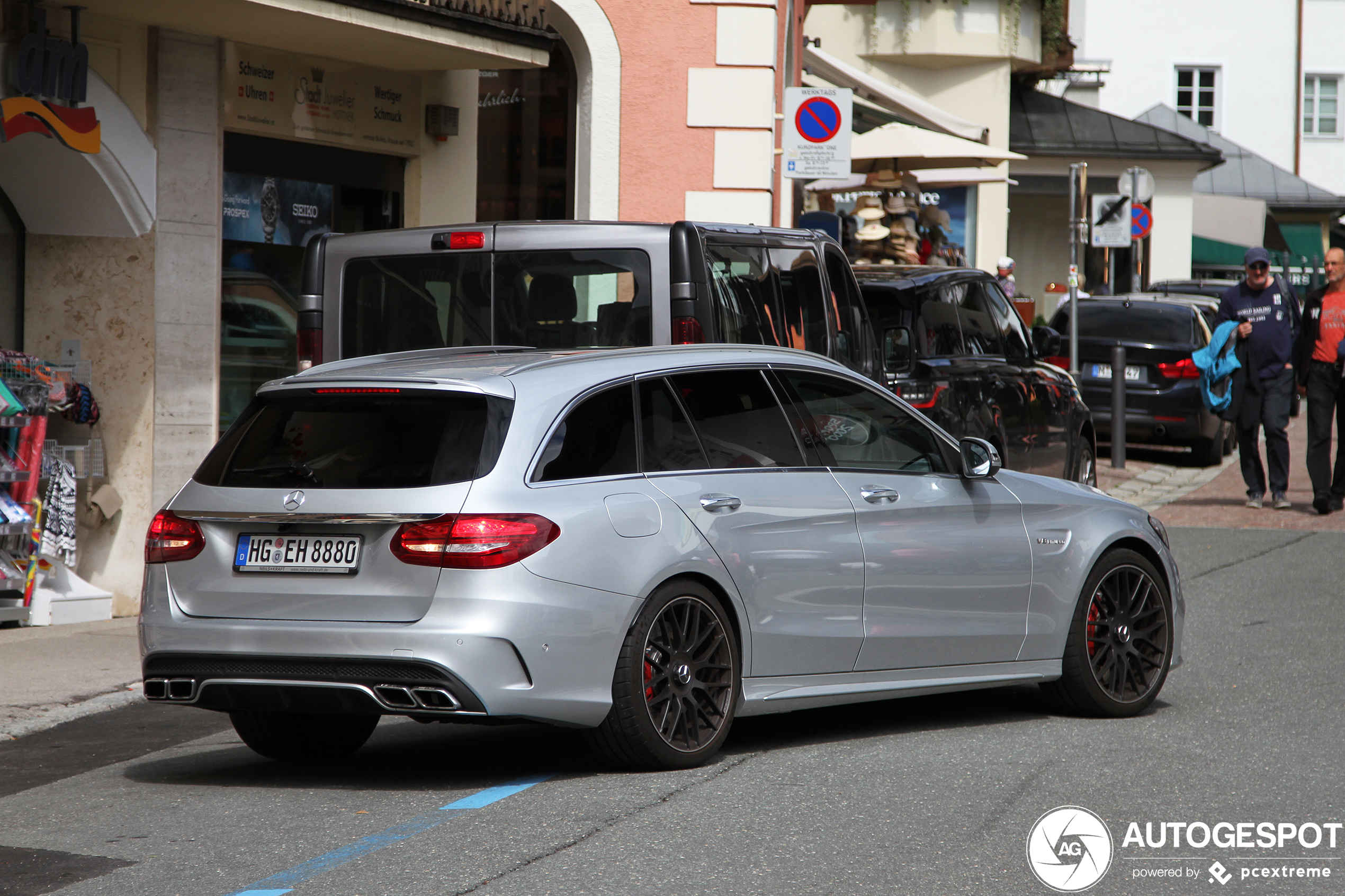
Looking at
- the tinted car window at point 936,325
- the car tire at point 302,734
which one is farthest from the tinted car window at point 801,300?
the car tire at point 302,734

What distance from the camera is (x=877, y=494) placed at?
6.70 m

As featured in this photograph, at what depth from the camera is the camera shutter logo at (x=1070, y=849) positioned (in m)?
4.80

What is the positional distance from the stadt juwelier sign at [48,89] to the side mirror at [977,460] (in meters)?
5.89

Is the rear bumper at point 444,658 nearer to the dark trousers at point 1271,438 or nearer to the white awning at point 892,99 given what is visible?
the dark trousers at point 1271,438

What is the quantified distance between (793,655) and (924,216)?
595 inches

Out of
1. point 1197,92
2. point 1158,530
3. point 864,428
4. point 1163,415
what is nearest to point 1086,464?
point 1163,415

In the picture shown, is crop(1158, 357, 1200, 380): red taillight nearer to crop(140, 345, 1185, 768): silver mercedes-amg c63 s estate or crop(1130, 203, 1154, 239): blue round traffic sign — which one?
crop(1130, 203, 1154, 239): blue round traffic sign

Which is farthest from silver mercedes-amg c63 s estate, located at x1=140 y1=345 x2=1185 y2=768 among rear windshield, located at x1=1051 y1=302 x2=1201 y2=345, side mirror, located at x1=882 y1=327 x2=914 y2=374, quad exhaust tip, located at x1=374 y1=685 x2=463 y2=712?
rear windshield, located at x1=1051 y1=302 x2=1201 y2=345

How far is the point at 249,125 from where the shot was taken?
12062mm

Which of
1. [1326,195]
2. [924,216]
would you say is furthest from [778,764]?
[1326,195]

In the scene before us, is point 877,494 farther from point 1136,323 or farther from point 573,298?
point 1136,323

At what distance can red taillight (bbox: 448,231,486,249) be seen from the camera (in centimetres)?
845

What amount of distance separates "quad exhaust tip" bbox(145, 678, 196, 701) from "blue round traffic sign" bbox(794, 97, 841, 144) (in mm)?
9672

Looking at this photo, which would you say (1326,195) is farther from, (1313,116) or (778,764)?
(778,764)
